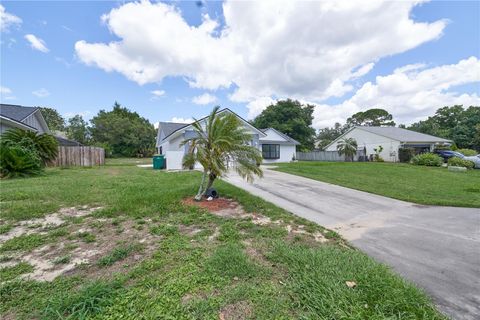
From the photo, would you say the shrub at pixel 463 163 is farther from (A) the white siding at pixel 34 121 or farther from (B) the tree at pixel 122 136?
(B) the tree at pixel 122 136

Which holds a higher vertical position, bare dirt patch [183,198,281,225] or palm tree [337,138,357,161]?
palm tree [337,138,357,161]

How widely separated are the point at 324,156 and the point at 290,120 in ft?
27.2

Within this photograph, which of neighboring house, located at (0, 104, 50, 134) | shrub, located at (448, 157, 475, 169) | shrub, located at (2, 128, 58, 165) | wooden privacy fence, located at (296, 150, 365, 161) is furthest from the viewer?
wooden privacy fence, located at (296, 150, 365, 161)

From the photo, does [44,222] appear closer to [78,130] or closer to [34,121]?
[34,121]

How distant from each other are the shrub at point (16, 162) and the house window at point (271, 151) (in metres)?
17.6

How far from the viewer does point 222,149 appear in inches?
209

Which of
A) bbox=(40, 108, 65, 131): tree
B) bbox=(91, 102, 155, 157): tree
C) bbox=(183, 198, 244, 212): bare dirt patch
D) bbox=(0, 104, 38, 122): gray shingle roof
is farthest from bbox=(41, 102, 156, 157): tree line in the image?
bbox=(183, 198, 244, 212): bare dirt patch

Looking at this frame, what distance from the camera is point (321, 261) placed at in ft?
8.56

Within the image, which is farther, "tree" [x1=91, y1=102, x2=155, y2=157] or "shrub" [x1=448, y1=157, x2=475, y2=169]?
"tree" [x1=91, y1=102, x2=155, y2=157]

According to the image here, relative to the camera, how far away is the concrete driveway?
2.29 meters

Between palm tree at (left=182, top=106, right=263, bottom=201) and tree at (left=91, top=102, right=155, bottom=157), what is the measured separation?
3403 cm

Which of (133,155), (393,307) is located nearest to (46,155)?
(393,307)

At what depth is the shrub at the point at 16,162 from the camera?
364 inches

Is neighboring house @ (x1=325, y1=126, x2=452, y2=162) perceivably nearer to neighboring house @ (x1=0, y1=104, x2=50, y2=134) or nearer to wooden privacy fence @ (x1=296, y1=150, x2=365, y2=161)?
wooden privacy fence @ (x1=296, y1=150, x2=365, y2=161)
